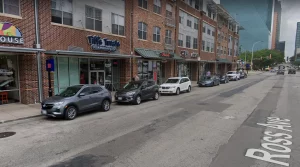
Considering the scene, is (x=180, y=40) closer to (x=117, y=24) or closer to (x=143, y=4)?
(x=143, y=4)

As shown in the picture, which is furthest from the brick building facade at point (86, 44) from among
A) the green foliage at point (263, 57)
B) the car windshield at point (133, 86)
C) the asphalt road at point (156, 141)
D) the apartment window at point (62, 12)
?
the green foliage at point (263, 57)

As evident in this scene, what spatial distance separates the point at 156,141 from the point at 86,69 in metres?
12.2

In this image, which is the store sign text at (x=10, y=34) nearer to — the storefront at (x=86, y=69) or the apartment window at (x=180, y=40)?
the storefront at (x=86, y=69)

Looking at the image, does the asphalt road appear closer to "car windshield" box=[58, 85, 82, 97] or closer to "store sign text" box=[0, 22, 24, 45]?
"car windshield" box=[58, 85, 82, 97]

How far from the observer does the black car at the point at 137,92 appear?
1259cm

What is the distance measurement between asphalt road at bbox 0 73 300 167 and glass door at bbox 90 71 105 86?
8234mm

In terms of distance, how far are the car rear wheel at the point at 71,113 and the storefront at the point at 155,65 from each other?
37.0 feet

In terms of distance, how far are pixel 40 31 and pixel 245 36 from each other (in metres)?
126

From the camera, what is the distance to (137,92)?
12961 mm

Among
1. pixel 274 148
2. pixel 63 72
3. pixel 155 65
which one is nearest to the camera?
pixel 274 148

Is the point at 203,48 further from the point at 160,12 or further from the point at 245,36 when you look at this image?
the point at 245,36

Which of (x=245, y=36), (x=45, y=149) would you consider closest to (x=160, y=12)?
(x=45, y=149)

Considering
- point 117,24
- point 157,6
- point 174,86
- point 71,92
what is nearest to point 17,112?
point 71,92

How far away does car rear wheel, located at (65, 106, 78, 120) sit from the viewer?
887cm
